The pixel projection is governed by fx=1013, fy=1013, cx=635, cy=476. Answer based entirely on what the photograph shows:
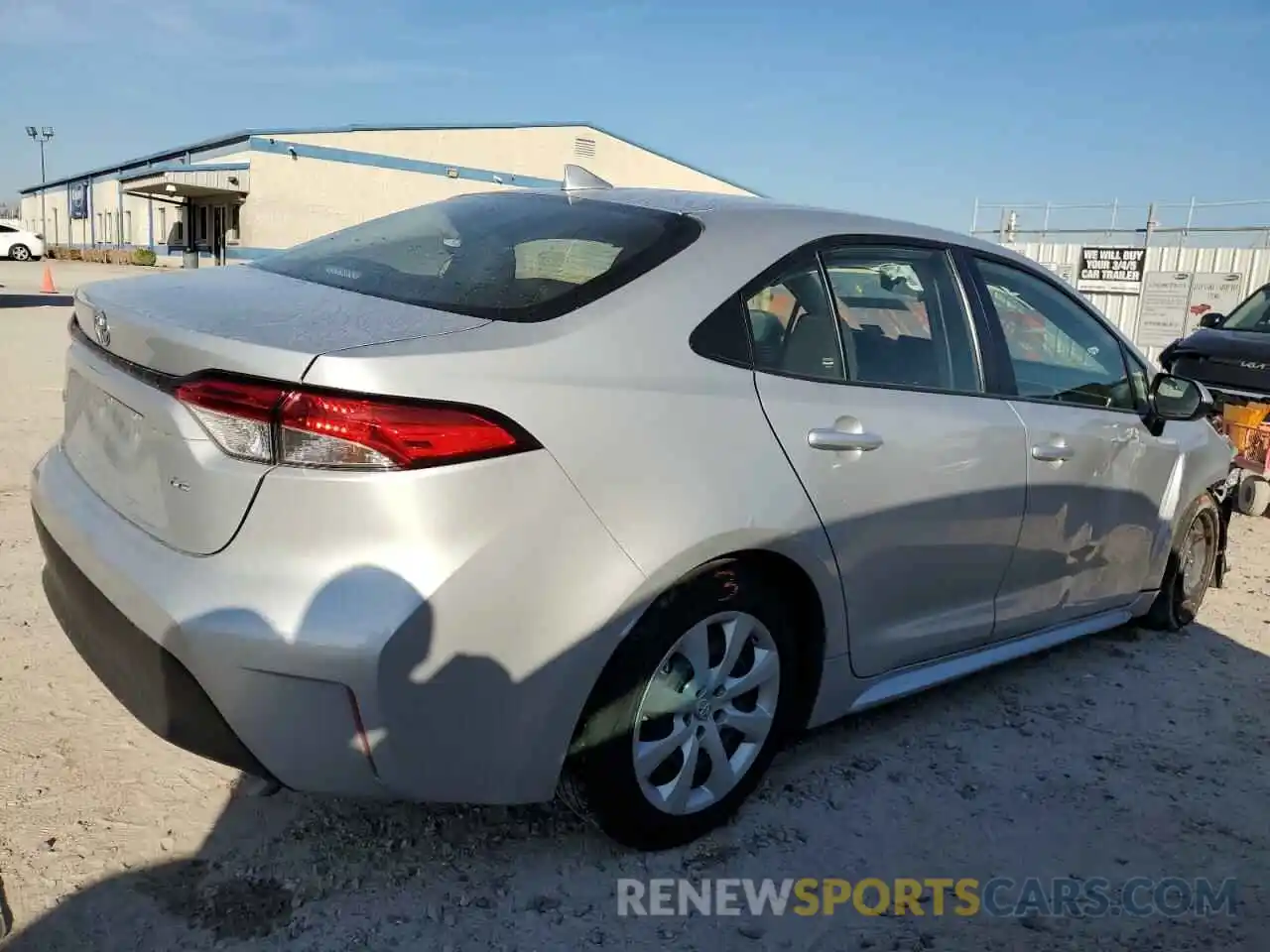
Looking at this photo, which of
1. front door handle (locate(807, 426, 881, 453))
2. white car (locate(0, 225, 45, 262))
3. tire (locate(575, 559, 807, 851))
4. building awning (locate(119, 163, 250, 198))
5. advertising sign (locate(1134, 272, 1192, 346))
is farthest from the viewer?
white car (locate(0, 225, 45, 262))

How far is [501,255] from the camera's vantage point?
269 cm

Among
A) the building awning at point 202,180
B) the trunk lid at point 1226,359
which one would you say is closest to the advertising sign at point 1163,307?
the trunk lid at point 1226,359

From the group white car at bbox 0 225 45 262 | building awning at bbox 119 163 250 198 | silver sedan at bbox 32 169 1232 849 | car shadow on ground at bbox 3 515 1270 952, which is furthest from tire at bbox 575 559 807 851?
white car at bbox 0 225 45 262

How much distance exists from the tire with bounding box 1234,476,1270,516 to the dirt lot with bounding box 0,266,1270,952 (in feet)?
12.0

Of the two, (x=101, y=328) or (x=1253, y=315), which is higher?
(x=1253, y=315)

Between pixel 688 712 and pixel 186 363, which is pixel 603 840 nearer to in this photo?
pixel 688 712

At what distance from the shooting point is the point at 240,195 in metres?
35.5

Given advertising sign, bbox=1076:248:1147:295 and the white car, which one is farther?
the white car

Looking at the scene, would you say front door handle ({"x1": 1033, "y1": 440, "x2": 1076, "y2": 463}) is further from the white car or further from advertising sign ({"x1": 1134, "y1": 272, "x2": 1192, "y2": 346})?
the white car

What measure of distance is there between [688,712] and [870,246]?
1.53 metres

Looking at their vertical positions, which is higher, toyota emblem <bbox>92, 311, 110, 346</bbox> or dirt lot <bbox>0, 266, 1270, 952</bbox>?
toyota emblem <bbox>92, 311, 110, 346</bbox>

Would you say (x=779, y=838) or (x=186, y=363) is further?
(x=779, y=838)

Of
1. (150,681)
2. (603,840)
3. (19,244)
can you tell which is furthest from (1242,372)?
(19,244)

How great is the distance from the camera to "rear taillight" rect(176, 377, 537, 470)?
1979mm
